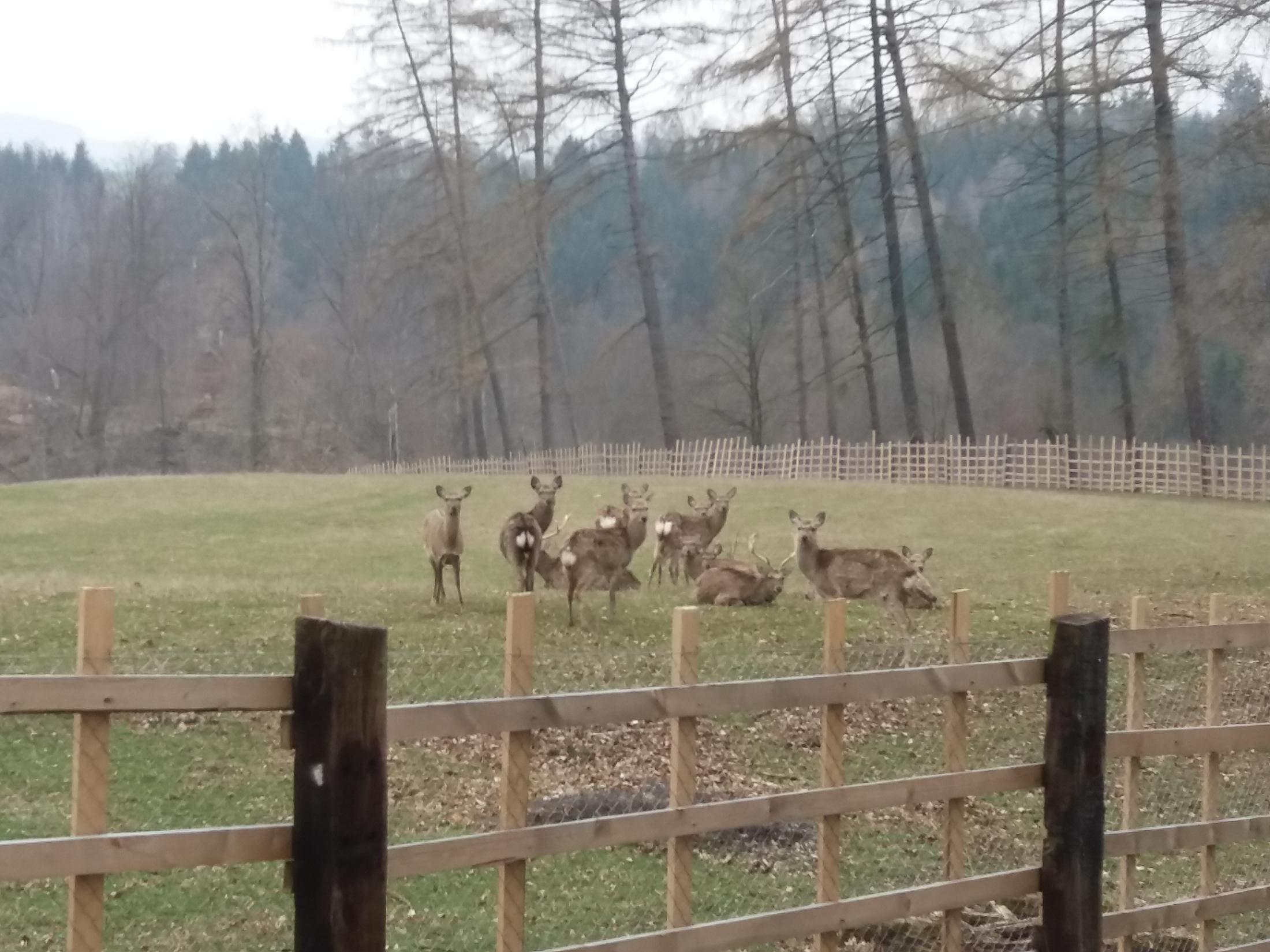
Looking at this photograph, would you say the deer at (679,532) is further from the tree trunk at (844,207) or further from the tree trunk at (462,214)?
the tree trunk at (462,214)

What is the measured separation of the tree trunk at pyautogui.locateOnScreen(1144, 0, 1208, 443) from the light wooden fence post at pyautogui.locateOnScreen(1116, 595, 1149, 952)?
53.8ft

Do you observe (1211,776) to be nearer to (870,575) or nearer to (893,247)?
(870,575)

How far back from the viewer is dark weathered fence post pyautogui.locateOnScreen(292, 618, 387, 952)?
3.83 meters

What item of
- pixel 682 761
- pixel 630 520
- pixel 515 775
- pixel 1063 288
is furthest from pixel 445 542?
pixel 1063 288

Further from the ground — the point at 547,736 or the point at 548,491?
the point at 548,491

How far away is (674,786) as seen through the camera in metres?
4.84

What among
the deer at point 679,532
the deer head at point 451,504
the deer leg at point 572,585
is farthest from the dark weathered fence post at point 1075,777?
the deer at point 679,532

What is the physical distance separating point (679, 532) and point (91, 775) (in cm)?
1526

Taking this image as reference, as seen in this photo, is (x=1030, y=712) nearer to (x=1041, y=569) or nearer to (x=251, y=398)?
(x=1041, y=569)

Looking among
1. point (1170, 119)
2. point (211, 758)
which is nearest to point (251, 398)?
point (1170, 119)

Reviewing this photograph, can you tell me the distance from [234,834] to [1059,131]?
35.2 m

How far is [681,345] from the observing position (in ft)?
198

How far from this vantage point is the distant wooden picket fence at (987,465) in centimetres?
3316

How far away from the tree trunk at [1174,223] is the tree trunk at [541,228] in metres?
17.9
